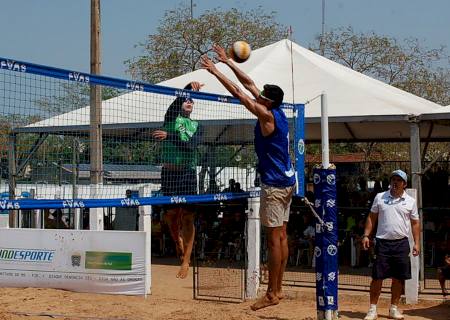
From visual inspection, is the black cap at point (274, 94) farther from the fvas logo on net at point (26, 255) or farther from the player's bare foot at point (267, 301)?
the fvas logo on net at point (26, 255)

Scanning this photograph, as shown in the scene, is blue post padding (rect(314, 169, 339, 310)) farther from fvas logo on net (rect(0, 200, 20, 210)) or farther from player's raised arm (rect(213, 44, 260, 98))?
fvas logo on net (rect(0, 200, 20, 210))

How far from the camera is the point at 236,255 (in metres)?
15.4

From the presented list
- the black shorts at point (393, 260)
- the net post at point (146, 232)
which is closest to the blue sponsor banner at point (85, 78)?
the net post at point (146, 232)

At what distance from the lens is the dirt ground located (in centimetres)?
1006

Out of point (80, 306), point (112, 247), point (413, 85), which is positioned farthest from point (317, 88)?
point (413, 85)

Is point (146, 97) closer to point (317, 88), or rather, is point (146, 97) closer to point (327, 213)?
point (327, 213)

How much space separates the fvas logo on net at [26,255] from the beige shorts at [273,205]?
4.82 metres

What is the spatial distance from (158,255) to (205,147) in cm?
804

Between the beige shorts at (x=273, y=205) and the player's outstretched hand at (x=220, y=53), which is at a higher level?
the player's outstretched hand at (x=220, y=53)

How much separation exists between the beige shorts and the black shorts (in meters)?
2.05

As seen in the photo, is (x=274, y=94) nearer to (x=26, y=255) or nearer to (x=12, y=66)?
(x=12, y=66)

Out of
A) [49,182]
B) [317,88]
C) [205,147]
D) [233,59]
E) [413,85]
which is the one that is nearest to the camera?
[233,59]

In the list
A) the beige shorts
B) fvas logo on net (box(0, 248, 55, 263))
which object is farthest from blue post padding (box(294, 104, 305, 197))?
fvas logo on net (box(0, 248, 55, 263))

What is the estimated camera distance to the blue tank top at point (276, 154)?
27.1ft
